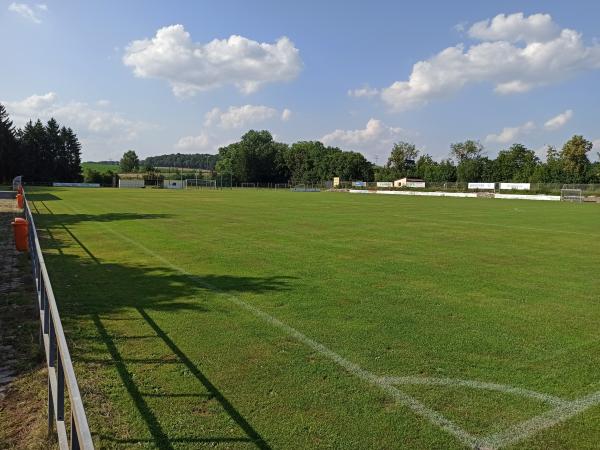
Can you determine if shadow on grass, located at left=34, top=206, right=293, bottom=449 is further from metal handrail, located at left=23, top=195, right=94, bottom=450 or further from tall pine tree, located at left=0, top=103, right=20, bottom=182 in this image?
tall pine tree, located at left=0, top=103, right=20, bottom=182

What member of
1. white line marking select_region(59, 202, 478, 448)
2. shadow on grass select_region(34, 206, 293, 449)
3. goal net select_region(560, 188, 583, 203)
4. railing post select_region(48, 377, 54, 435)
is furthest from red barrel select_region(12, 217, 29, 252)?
goal net select_region(560, 188, 583, 203)

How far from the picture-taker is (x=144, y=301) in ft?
26.2

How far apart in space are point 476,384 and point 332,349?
1707 mm

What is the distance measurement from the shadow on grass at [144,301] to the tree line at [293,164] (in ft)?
388

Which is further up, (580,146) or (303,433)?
(580,146)

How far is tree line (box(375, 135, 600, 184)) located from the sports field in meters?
92.3

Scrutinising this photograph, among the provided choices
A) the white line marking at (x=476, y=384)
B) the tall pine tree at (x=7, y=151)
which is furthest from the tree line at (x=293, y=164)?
the white line marking at (x=476, y=384)

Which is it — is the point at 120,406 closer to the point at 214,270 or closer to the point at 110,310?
the point at 110,310

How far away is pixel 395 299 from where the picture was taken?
330 inches

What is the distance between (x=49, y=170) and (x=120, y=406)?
4354 inches

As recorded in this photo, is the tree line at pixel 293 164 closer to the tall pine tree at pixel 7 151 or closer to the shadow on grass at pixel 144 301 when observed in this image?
the tall pine tree at pixel 7 151

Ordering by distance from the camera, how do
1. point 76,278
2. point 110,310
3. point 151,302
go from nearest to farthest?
1. point 110,310
2. point 151,302
3. point 76,278

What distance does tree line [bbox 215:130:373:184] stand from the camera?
129m

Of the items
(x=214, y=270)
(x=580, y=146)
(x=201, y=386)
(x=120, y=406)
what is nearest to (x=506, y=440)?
(x=201, y=386)
